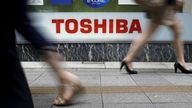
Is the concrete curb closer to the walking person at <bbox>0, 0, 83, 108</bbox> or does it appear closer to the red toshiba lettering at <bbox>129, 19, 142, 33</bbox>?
the red toshiba lettering at <bbox>129, 19, 142, 33</bbox>

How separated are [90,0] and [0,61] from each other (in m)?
5.79

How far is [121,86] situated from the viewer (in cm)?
520

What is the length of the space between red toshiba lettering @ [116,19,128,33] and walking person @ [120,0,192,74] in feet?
4.73

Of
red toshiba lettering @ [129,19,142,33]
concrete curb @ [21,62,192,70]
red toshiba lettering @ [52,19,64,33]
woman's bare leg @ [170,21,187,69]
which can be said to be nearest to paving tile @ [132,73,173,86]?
woman's bare leg @ [170,21,187,69]

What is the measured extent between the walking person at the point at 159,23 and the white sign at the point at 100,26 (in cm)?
144

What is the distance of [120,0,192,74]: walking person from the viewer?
585cm

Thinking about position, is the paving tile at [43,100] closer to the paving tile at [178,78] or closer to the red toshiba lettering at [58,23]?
the paving tile at [178,78]

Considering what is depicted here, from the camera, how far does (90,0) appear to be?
7.66 metres

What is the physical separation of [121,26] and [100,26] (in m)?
0.35

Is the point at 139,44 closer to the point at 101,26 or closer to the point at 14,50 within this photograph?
the point at 101,26

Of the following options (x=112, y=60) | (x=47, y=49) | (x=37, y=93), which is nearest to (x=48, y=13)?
(x=112, y=60)

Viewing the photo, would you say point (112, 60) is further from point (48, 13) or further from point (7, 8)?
point (7, 8)

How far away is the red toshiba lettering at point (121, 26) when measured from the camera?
297 inches

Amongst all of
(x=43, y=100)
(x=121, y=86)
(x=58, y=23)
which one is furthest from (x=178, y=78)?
(x=58, y=23)
